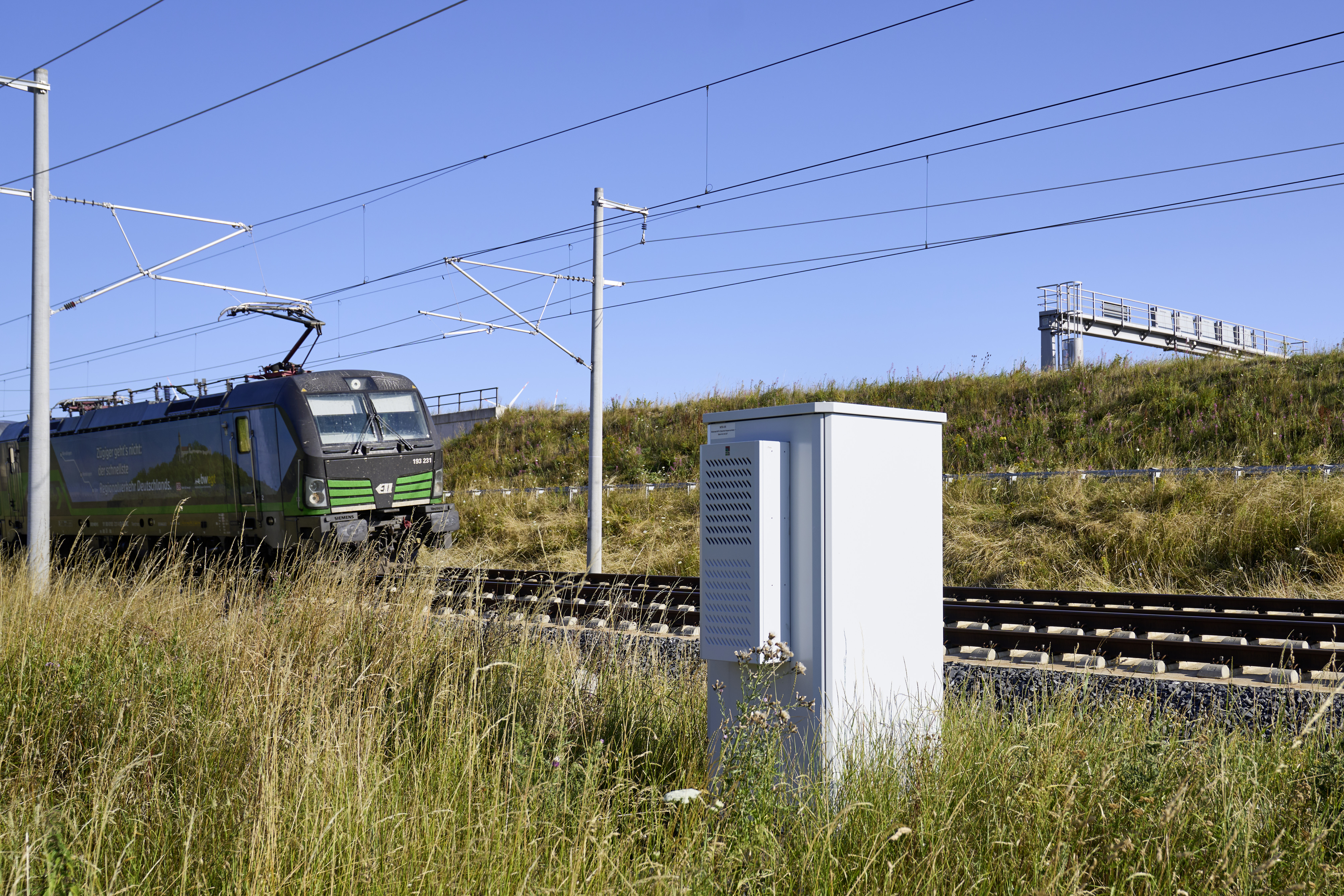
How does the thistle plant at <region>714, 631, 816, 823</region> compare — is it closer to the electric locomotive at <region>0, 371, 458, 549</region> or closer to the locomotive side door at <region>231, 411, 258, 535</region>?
the electric locomotive at <region>0, 371, 458, 549</region>

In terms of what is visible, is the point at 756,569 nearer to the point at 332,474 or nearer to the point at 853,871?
the point at 853,871

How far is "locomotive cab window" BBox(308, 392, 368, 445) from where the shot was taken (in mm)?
13625

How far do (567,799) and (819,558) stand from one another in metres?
1.24

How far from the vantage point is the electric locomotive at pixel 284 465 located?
528 inches

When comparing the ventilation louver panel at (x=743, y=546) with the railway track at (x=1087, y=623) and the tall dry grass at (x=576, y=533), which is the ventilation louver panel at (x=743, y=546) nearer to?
the railway track at (x=1087, y=623)

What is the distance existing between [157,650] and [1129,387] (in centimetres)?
2006

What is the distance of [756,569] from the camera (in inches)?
146

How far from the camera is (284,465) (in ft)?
44.4

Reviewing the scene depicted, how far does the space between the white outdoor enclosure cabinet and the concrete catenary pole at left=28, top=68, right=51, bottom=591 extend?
10.1 meters

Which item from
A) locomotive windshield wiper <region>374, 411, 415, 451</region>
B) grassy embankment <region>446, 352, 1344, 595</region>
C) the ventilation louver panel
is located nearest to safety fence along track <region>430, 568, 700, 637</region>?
grassy embankment <region>446, 352, 1344, 595</region>

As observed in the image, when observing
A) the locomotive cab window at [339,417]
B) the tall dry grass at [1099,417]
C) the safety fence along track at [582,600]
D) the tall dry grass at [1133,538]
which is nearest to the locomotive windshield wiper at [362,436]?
the locomotive cab window at [339,417]

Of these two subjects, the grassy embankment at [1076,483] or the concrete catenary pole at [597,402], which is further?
the concrete catenary pole at [597,402]

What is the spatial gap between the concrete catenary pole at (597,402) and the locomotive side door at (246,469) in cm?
483

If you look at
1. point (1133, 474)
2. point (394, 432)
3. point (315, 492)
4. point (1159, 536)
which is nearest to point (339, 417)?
point (394, 432)
